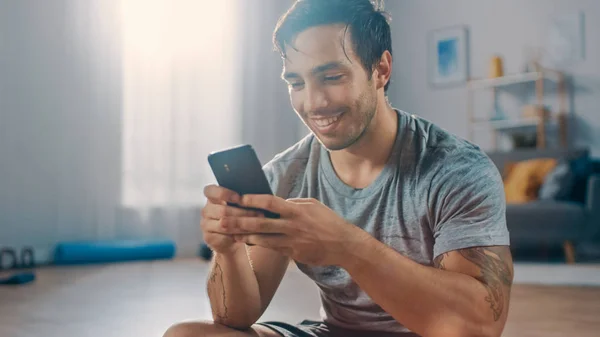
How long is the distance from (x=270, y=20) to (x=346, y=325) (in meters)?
3.90

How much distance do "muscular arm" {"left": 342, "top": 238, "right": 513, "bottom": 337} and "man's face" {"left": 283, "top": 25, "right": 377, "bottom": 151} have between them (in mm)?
176

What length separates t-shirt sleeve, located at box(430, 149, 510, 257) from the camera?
0.80 metres

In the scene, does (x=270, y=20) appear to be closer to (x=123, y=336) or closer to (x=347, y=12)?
(x=123, y=336)

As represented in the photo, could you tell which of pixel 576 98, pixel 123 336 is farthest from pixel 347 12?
pixel 576 98

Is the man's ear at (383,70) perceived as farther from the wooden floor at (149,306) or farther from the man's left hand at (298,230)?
the wooden floor at (149,306)

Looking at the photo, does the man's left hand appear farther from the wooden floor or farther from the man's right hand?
the wooden floor

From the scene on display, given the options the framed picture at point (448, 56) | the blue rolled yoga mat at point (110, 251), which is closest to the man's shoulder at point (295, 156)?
the blue rolled yoga mat at point (110, 251)

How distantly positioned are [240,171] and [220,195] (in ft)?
0.13

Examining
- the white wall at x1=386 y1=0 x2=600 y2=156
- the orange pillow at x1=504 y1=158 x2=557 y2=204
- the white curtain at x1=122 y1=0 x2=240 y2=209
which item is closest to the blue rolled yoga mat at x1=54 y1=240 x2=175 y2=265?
the white curtain at x1=122 y1=0 x2=240 y2=209

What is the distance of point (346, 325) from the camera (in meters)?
0.96

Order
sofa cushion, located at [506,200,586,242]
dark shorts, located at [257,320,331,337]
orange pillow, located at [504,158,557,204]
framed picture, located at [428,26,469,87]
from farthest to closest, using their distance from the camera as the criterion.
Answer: framed picture, located at [428,26,469,87], orange pillow, located at [504,158,557,204], sofa cushion, located at [506,200,586,242], dark shorts, located at [257,320,331,337]

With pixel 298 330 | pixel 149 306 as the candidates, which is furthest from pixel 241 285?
pixel 149 306

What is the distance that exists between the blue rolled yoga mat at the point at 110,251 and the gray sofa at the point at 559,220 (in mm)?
2116

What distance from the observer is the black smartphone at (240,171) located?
29.1 inches
